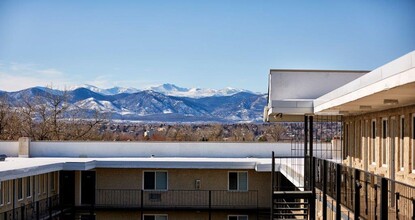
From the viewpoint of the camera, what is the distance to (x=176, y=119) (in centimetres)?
14738

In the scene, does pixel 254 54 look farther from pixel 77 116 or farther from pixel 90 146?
pixel 90 146

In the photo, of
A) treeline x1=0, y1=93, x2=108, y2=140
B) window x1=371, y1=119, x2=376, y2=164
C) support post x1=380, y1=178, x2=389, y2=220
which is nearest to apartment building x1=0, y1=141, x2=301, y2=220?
window x1=371, y1=119, x2=376, y2=164

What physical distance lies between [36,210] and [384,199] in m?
19.2

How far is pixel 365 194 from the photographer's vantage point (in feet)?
37.3

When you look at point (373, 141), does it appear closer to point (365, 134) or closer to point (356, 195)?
point (365, 134)

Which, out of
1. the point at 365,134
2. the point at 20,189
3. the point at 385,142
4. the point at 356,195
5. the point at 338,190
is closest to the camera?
the point at 356,195

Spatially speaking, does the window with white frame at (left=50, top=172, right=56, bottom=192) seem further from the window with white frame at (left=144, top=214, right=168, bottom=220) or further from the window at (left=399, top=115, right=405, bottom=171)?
the window at (left=399, top=115, right=405, bottom=171)

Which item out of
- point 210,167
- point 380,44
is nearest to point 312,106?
point 210,167

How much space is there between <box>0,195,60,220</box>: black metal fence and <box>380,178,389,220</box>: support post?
1605 cm

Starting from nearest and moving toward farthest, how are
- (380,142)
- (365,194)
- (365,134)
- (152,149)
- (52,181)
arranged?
(365,194) → (380,142) → (365,134) → (52,181) → (152,149)

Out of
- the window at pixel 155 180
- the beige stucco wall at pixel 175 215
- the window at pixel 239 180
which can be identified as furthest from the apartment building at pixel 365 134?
the window at pixel 155 180

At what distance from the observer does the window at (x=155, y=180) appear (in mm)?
32406

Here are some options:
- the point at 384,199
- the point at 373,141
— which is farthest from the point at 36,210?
the point at 384,199

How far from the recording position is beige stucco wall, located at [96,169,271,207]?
32219 millimetres
